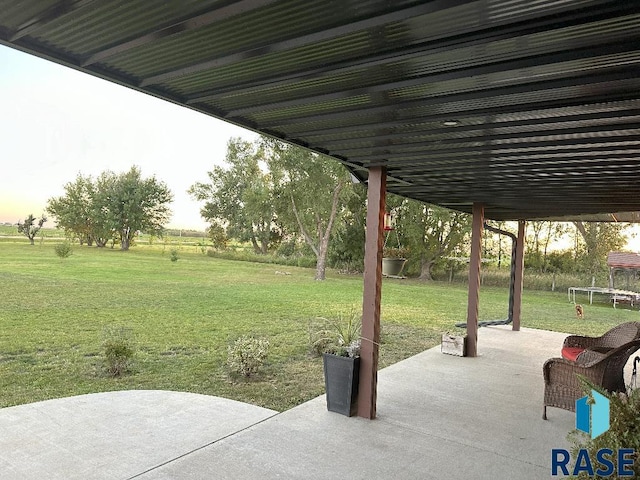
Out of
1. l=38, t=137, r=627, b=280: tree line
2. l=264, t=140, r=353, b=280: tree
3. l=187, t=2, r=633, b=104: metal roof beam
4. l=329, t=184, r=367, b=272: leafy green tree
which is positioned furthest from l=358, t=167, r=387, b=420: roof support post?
l=329, t=184, r=367, b=272: leafy green tree

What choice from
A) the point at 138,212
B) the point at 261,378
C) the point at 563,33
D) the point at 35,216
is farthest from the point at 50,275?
the point at 563,33

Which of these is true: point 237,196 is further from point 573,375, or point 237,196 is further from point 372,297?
point 573,375

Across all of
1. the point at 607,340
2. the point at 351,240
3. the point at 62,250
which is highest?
the point at 351,240

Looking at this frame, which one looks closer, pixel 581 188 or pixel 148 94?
pixel 148 94

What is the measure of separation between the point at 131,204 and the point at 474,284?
22083 millimetres

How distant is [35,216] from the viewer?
18250mm

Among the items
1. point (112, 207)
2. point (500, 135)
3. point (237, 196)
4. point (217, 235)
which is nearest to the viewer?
point (500, 135)

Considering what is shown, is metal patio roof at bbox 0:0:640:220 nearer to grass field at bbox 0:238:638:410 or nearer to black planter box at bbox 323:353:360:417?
black planter box at bbox 323:353:360:417

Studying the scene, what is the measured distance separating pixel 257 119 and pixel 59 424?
284 centimetres

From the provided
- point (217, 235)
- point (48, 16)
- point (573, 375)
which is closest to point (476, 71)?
point (48, 16)

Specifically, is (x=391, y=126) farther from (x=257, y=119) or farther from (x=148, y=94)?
(x=148, y=94)

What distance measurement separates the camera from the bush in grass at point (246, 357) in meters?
5.71

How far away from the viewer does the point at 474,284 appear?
21.8 feet

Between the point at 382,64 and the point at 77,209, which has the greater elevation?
the point at 77,209
